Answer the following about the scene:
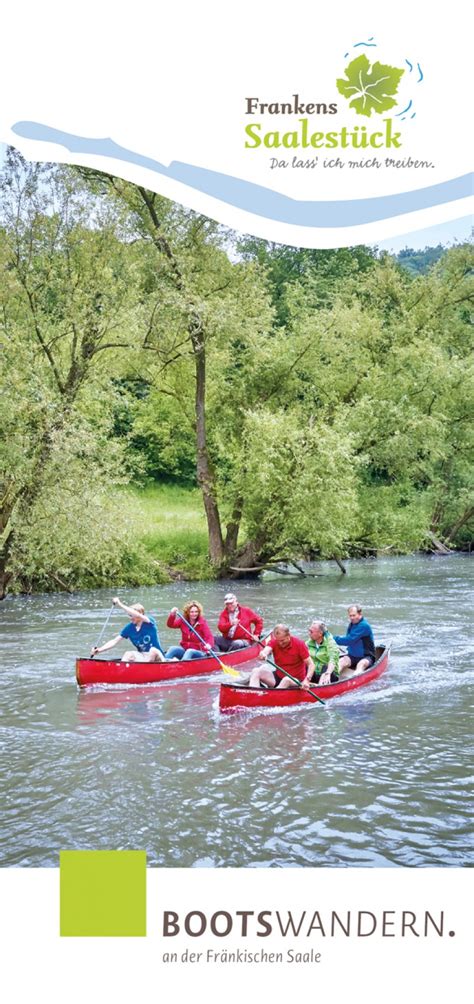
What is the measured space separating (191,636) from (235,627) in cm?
75

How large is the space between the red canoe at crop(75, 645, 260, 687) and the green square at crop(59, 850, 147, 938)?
23.0ft

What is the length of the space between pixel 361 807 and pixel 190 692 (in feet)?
15.9

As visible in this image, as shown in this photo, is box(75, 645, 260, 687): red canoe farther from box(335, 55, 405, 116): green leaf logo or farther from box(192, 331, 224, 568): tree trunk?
box(192, 331, 224, 568): tree trunk

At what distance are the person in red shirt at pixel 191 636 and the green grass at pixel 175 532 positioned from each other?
8487mm

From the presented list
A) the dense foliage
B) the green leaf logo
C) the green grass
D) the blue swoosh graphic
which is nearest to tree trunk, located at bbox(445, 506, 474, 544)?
the dense foliage

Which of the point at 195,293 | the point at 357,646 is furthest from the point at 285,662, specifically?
the point at 195,293

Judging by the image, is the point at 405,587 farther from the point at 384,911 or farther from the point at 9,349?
the point at 384,911

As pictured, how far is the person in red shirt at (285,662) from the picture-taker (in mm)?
9578

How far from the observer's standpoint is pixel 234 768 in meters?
7.14

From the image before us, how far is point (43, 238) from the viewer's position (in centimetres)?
1523

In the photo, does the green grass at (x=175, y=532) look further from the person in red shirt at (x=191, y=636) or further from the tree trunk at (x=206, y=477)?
the person in red shirt at (x=191, y=636)

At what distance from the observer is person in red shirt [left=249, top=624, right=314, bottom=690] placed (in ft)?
31.4

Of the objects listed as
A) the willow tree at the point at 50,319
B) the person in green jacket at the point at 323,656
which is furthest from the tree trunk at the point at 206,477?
the person in green jacket at the point at 323,656

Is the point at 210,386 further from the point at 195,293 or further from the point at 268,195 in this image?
the point at 268,195
